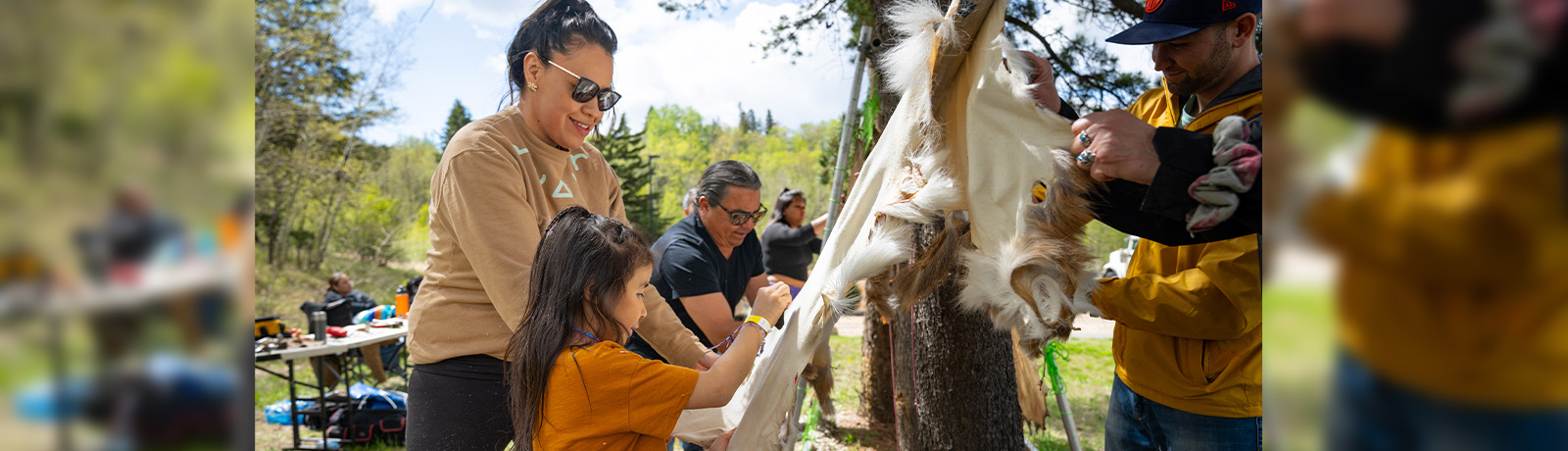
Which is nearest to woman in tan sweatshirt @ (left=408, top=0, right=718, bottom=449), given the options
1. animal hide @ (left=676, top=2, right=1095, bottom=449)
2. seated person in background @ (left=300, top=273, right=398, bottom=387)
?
animal hide @ (left=676, top=2, right=1095, bottom=449)

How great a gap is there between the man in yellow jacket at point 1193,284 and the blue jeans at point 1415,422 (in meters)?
1.24

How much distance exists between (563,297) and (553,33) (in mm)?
709

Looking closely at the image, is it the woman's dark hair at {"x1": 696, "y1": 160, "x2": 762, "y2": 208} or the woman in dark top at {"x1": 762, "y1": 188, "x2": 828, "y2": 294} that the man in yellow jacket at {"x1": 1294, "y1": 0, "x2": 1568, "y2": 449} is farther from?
the woman in dark top at {"x1": 762, "y1": 188, "x2": 828, "y2": 294}

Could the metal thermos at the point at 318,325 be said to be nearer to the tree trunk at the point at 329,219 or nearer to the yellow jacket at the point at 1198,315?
the yellow jacket at the point at 1198,315

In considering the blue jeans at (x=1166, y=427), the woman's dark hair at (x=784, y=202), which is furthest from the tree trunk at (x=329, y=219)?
the blue jeans at (x=1166, y=427)

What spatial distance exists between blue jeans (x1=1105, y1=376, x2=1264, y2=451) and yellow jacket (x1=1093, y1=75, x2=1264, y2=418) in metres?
0.03

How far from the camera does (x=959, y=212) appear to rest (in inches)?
76.7

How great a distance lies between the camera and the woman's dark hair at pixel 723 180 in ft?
10.5

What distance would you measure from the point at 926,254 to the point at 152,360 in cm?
176

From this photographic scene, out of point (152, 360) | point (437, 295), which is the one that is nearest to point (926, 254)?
point (437, 295)

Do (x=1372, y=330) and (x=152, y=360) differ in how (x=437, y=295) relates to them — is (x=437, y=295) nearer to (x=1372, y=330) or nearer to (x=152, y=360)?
(x=152, y=360)

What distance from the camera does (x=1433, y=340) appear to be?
27 centimetres

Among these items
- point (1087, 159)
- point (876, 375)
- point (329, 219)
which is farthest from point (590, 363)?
point (329, 219)

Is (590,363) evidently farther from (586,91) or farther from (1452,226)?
(1452,226)
